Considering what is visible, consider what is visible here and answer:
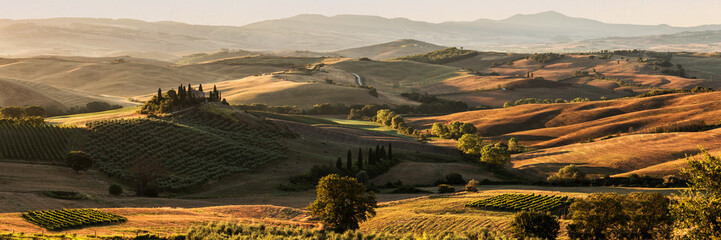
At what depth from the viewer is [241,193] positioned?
69938 millimetres

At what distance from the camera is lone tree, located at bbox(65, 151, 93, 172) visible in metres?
68.1

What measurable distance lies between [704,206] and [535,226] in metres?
13.8

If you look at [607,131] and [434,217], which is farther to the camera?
[607,131]

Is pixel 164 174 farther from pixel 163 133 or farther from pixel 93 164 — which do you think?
pixel 163 133

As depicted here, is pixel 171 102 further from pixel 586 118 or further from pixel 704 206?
pixel 586 118

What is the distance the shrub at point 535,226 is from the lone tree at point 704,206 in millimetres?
12176

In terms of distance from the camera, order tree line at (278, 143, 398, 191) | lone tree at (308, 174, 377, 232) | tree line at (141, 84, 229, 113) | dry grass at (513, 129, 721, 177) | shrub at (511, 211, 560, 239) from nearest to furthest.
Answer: shrub at (511, 211, 560, 239) → lone tree at (308, 174, 377, 232) → tree line at (278, 143, 398, 191) → dry grass at (513, 129, 721, 177) → tree line at (141, 84, 229, 113)

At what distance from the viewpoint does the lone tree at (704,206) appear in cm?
2795

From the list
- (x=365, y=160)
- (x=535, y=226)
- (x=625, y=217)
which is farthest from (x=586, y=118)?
(x=535, y=226)

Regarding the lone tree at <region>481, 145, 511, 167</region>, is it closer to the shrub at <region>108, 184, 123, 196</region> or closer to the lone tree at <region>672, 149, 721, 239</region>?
the shrub at <region>108, 184, 123, 196</region>

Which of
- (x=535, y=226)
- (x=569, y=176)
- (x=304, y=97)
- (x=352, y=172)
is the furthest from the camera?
(x=304, y=97)

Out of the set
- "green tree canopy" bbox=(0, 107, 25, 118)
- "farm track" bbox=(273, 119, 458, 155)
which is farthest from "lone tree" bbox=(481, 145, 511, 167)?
"green tree canopy" bbox=(0, 107, 25, 118)

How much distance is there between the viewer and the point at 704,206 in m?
28.2

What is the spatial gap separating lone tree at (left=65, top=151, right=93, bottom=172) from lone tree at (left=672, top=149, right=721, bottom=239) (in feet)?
214
